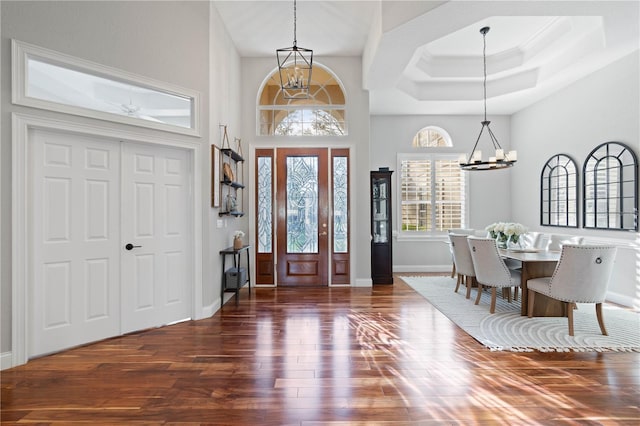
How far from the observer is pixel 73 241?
3.31 metres

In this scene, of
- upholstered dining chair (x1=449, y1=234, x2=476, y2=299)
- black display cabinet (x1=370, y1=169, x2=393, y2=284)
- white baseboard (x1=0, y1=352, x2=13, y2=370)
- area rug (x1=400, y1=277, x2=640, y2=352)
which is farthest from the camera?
black display cabinet (x1=370, y1=169, x2=393, y2=284)

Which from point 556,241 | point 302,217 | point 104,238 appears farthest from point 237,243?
point 556,241

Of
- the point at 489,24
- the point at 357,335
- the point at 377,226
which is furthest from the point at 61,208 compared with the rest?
the point at 489,24

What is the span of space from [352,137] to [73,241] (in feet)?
14.0

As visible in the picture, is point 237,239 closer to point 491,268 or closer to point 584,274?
point 491,268

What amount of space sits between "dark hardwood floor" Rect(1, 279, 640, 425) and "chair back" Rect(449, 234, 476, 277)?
1409mm

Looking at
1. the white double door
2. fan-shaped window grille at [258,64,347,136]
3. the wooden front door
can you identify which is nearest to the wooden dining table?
the wooden front door

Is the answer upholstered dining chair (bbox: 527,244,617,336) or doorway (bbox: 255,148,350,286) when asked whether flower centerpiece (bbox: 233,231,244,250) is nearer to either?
doorway (bbox: 255,148,350,286)

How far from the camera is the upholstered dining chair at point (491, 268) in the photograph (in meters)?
4.17

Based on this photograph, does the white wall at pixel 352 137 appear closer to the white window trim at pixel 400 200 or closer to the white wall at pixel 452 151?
the white wall at pixel 452 151

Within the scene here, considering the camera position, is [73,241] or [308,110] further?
[308,110]

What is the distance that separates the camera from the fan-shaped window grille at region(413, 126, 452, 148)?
7395mm

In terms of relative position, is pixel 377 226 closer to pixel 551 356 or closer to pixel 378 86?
pixel 378 86

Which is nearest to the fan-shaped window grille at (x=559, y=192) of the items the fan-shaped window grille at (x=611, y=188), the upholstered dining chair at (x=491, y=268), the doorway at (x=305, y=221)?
the fan-shaped window grille at (x=611, y=188)
